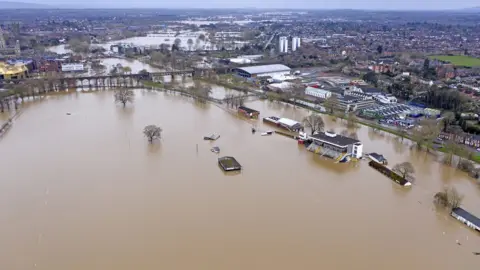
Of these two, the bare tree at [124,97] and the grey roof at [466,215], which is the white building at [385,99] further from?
the bare tree at [124,97]

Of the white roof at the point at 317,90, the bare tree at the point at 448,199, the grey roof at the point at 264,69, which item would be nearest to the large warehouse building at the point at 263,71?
the grey roof at the point at 264,69

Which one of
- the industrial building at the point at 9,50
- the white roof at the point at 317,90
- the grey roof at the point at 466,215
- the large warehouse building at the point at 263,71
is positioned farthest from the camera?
the industrial building at the point at 9,50

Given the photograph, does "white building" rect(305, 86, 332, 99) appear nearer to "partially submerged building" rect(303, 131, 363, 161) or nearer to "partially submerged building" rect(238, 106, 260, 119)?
"partially submerged building" rect(238, 106, 260, 119)

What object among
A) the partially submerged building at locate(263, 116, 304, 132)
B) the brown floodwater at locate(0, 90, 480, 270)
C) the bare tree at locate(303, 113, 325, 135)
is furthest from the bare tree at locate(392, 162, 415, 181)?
the partially submerged building at locate(263, 116, 304, 132)

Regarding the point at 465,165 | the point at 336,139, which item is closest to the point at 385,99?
the point at 336,139

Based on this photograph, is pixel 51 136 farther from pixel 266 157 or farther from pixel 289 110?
pixel 289 110

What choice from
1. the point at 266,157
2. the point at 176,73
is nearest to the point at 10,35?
the point at 176,73
